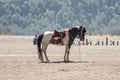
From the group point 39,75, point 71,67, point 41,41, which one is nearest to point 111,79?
point 39,75

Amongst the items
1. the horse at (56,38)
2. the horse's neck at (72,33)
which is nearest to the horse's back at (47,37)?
the horse at (56,38)

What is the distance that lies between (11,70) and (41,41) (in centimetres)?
502

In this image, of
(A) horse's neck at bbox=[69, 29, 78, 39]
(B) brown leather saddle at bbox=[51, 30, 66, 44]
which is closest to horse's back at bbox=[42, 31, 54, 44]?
(B) brown leather saddle at bbox=[51, 30, 66, 44]

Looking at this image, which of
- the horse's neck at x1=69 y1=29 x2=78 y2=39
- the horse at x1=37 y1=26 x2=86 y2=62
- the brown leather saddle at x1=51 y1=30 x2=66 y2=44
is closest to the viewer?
the horse at x1=37 y1=26 x2=86 y2=62

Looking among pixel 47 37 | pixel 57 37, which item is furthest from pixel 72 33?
pixel 47 37

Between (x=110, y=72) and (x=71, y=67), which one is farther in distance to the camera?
(x=71, y=67)

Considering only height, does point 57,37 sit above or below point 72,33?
below

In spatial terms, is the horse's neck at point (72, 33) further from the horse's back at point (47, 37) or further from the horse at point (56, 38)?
the horse's back at point (47, 37)

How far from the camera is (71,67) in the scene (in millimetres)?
23625

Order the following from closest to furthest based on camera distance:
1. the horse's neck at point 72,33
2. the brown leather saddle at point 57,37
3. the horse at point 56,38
Answer: the horse at point 56,38 → the brown leather saddle at point 57,37 → the horse's neck at point 72,33

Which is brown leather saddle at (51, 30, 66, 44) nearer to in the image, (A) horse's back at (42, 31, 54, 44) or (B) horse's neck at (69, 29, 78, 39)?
(A) horse's back at (42, 31, 54, 44)

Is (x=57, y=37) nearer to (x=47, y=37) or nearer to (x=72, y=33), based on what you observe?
(x=47, y=37)

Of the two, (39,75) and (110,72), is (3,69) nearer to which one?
(39,75)

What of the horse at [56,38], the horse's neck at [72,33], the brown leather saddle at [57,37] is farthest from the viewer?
the horse's neck at [72,33]
